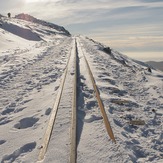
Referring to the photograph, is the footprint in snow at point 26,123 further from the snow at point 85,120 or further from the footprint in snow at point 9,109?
the footprint in snow at point 9,109

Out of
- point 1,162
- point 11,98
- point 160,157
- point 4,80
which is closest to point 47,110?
Answer: point 11,98

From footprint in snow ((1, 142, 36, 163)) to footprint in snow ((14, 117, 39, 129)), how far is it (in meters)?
1.36

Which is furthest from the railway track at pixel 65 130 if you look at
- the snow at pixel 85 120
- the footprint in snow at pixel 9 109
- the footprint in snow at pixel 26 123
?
the footprint in snow at pixel 9 109

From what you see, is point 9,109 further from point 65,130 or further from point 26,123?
point 65,130

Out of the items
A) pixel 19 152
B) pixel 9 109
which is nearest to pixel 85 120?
pixel 19 152

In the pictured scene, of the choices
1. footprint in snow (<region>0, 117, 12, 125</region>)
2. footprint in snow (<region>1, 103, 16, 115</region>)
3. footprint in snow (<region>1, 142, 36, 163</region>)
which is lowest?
footprint in snow (<region>1, 142, 36, 163</region>)

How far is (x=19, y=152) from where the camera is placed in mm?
6016

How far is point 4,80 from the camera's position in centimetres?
1389

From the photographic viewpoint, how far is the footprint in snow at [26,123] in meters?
7.66

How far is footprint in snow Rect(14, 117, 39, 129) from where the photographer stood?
766 cm

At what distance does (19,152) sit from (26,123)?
1889mm

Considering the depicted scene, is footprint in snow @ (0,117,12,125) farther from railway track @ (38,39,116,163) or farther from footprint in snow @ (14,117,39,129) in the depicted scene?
railway track @ (38,39,116,163)

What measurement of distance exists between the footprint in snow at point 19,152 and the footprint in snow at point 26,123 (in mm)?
1364

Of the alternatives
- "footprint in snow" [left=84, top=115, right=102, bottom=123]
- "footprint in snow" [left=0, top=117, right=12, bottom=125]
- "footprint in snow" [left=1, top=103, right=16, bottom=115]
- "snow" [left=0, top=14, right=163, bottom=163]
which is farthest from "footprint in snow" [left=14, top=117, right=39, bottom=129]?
"footprint in snow" [left=84, top=115, right=102, bottom=123]
